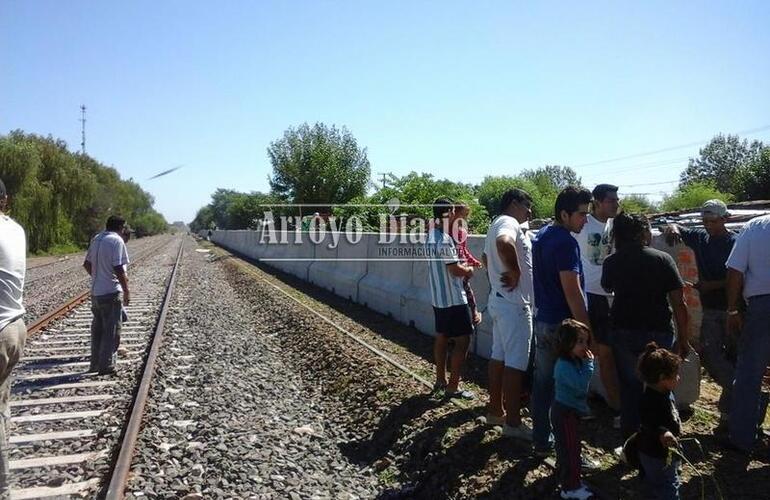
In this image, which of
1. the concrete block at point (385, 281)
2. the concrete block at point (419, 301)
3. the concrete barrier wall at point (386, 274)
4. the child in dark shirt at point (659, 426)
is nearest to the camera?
the child in dark shirt at point (659, 426)

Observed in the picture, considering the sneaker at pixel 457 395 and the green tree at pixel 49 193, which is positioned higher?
the green tree at pixel 49 193

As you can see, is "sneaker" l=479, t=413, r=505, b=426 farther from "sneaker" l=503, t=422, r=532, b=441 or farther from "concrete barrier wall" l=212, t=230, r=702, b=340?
"concrete barrier wall" l=212, t=230, r=702, b=340

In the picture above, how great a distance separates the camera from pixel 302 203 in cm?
3644

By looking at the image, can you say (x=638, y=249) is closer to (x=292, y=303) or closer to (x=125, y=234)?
(x=125, y=234)

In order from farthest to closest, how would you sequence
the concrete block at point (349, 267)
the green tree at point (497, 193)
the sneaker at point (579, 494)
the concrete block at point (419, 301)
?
the green tree at point (497, 193) → the concrete block at point (349, 267) → the concrete block at point (419, 301) → the sneaker at point (579, 494)

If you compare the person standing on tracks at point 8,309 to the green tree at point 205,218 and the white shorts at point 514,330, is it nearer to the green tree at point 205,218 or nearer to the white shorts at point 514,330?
the white shorts at point 514,330

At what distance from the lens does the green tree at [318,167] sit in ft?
120

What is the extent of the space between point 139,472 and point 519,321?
3103 millimetres

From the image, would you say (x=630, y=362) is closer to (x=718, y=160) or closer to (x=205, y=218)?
(x=718, y=160)

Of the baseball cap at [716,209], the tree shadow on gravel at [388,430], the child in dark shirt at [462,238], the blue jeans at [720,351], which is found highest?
the baseball cap at [716,209]

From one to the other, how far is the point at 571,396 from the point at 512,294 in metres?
1.06

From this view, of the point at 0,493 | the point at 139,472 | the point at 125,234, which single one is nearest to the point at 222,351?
the point at 125,234

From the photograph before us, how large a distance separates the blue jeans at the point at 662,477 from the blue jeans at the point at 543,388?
918 millimetres

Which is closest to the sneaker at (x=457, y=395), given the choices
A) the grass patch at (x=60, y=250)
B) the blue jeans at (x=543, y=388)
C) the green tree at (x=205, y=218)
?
the blue jeans at (x=543, y=388)
